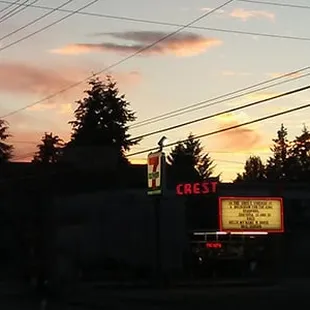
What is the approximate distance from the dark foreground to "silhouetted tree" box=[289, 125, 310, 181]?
104 meters

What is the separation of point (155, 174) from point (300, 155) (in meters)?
112

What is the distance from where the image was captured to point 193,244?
58625 millimetres

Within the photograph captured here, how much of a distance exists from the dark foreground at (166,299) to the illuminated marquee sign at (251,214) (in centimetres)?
1083

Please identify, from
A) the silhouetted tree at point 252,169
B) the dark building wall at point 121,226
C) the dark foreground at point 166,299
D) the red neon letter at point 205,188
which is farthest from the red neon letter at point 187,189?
the silhouetted tree at point 252,169

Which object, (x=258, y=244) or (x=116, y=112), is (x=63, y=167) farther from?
(x=116, y=112)

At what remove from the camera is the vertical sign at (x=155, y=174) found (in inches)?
1711

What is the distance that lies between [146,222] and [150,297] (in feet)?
62.1

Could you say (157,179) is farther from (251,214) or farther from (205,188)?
(251,214)

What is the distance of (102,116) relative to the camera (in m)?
97.1

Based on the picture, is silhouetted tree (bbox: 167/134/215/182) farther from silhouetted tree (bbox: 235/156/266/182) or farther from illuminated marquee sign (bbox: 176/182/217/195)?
illuminated marquee sign (bbox: 176/182/217/195)

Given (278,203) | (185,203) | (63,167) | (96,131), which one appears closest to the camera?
(278,203)

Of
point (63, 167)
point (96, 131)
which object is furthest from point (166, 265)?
point (96, 131)

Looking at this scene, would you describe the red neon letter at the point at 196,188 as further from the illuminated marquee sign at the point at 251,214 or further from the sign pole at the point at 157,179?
the sign pole at the point at 157,179

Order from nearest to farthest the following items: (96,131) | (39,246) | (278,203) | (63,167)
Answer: (39,246)
(278,203)
(63,167)
(96,131)
